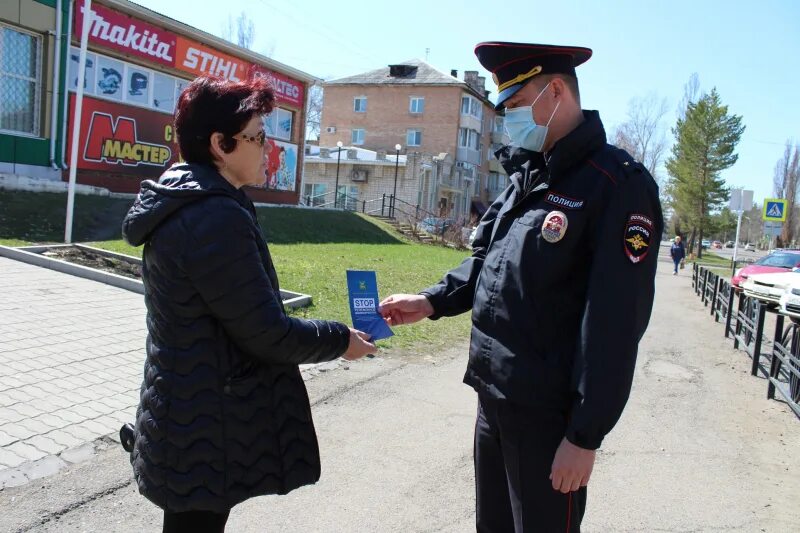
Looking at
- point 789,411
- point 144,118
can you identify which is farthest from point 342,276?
point 144,118

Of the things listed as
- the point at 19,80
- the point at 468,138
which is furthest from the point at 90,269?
the point at 468,138

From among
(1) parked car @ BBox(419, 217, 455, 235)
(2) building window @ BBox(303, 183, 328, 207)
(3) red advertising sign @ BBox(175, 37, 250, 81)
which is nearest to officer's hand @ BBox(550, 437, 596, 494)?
(3) red advertising sign @ BBox(175, 37, 250, 81)

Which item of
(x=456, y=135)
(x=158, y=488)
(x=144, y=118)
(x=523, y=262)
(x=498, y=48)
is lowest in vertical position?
(x=158, y=488)

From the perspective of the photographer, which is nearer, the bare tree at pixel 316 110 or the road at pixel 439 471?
the road at pixel 439 471

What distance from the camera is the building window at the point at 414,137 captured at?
51.6m

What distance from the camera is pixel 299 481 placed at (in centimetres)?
210

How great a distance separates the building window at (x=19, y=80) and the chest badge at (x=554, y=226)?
17.2 m

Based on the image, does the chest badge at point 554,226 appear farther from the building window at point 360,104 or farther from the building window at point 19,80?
the building window at point 360,104

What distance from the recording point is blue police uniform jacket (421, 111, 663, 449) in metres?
1.90

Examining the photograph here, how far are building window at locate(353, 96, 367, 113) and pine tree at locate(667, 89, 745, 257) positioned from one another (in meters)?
25.6

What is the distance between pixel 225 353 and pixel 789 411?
661 cm

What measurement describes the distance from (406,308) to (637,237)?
112cm

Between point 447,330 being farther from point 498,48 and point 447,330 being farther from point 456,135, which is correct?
point 456,135

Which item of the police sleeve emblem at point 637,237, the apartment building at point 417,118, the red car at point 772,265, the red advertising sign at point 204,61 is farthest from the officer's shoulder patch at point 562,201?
the apartment building at point 417,118
